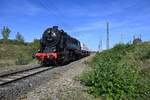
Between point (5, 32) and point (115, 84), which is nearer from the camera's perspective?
point (115, 84)

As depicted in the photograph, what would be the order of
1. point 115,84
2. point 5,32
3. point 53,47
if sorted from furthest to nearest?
point 5,32 < point 53,47 < point 115,84

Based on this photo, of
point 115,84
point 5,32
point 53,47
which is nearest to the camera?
point 115,84

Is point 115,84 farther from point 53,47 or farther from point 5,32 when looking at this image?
point 5,32

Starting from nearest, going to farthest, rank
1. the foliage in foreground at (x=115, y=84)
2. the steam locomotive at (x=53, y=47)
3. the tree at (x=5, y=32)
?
the foliage in foreground at (x=115, y=84)
the steam locomotive at (x=53, y=47)
the tree at (x=5, y=32)

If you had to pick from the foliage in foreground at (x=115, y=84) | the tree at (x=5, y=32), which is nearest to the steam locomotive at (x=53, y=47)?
the foliage in foreground at (x=115, y=84)

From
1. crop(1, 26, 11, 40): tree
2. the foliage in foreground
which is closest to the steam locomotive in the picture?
the foliage in foreground

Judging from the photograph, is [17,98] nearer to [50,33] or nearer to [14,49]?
[50,33]

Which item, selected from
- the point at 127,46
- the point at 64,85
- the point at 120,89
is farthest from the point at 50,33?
the point at 120,89

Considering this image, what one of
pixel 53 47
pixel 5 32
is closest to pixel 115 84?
pixel 53 47

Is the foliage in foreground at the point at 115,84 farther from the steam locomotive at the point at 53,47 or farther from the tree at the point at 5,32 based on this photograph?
the tree at the point at 5,32

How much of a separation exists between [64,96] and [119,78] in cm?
296

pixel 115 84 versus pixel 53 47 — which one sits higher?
pixel 53 47

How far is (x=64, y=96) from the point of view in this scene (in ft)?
38.6

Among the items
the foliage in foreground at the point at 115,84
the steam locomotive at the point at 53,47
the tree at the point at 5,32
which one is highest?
the tree at the point at 5,32
